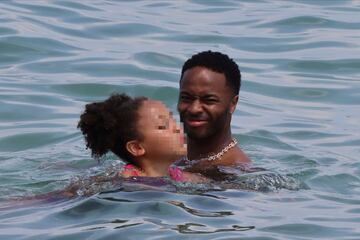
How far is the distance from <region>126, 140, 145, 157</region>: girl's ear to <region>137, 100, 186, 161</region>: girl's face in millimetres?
26

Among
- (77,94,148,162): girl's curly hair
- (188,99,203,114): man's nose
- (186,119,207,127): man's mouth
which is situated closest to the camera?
(77,94,148,162): girl's curly hair

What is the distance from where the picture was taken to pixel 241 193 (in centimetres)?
862

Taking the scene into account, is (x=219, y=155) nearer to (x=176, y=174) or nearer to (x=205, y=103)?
(x=205, y=103)

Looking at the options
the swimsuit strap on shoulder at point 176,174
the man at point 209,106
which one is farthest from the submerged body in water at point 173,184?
the man at point 209,106

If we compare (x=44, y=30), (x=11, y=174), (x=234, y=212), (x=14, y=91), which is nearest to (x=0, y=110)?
(x=14, y=91)

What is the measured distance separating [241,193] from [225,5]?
796 cm

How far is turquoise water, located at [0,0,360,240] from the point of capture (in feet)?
26.1

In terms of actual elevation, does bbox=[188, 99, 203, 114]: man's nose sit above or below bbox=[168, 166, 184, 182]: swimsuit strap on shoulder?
above

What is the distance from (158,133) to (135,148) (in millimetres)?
181

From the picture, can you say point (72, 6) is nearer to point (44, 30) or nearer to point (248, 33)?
point (44, 30)

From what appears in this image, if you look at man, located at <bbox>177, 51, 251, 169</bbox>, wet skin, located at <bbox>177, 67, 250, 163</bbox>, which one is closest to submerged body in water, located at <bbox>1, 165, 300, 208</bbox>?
man, located at <bbox>177, 51, 251, 169</bbox>

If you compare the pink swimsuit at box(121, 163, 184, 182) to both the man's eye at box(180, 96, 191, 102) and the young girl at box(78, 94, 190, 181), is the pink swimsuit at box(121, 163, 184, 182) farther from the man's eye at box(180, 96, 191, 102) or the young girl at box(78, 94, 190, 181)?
the man's eye at box(180, 96, 191, 102)

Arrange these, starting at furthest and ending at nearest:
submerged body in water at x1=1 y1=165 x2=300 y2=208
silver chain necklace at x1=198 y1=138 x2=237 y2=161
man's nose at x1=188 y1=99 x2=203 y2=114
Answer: silver chain necklace at x1=198 y1=138 x2=237 y2=161 < man's nose at x1=188 y1=99 x2=203 y2=114 < submerged body in water at x1=1 y1=165 x2=300 y2=208

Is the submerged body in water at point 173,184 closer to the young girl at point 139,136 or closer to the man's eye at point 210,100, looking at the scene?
the young girl at point 139,136
